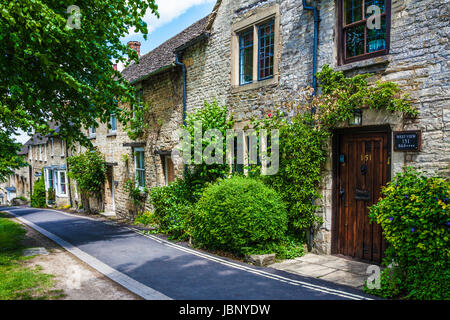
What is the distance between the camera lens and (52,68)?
7.32 meters

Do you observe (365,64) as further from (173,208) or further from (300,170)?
(173,208)

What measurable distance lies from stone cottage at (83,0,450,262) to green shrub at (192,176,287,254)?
105 cm

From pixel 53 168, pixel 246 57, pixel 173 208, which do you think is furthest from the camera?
pixel 53 168

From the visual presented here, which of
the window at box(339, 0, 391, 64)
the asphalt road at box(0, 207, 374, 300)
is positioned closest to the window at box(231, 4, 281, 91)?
the window at box(339, 0, 391, 64)

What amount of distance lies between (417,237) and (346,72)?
11.8ft

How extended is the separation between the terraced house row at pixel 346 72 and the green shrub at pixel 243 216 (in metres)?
1.07

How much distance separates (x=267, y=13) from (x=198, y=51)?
11.2 feet

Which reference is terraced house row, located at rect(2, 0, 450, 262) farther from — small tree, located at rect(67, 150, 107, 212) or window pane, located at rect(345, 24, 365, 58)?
small tree, located at rect(67, 150, 107, 212)

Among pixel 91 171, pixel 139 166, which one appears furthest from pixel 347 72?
pixel 91 171

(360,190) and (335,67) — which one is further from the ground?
(335,67)

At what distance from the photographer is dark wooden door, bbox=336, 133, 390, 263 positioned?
6.38 m

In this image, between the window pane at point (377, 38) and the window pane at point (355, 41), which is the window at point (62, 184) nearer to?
the window pane at point (355, 41)

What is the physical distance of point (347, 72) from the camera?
6.77m

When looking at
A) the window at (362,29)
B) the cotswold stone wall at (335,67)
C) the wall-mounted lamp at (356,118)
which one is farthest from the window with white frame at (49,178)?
the wall-mounted lamp at (356,118)
